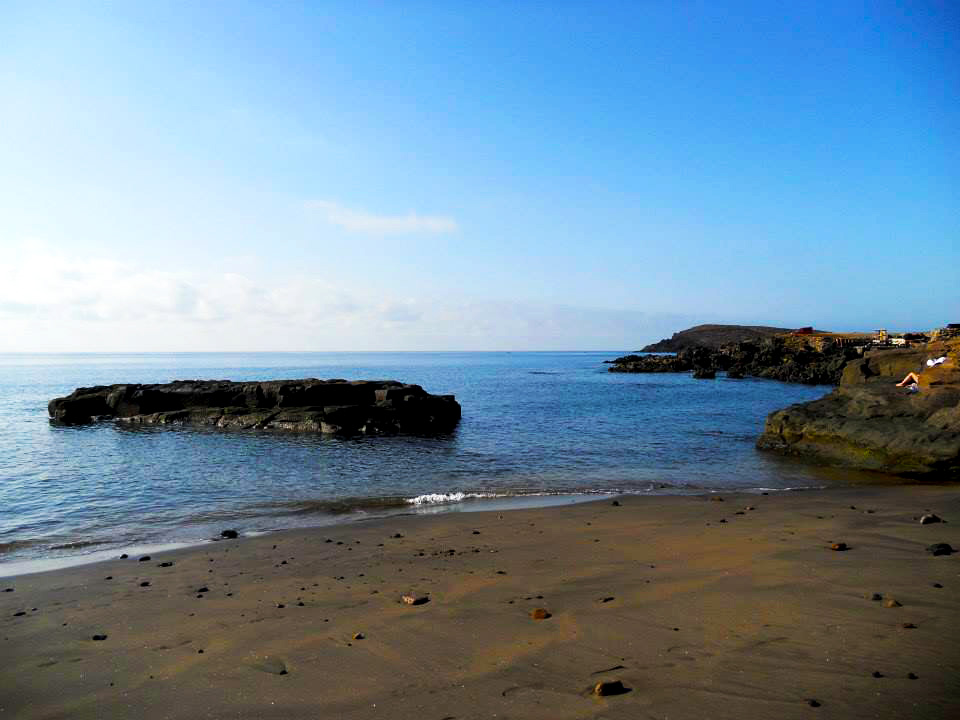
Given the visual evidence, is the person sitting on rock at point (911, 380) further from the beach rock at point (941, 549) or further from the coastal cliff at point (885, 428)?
the beach rock at point (941, 549)

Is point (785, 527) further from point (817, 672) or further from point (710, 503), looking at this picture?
point (817, 672)

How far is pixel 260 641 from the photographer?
237 inches

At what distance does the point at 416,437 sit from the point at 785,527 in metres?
19.2

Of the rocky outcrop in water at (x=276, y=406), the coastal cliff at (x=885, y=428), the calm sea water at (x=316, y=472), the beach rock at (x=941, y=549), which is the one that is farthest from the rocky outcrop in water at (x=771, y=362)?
the beach rock at (x=941, y=549)

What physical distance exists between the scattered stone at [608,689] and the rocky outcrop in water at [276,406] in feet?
82.2

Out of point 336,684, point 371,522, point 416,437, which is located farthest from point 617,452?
point 336,684

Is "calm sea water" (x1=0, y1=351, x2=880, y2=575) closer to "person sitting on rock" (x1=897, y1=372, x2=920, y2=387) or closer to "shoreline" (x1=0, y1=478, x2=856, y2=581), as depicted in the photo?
"shoreline" (x1=0, y1=478, x2=856, y2=581)

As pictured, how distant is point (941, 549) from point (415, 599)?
731 cm

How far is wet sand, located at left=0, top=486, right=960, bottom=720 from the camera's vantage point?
4.64m

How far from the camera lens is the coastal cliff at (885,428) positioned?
1619 cm

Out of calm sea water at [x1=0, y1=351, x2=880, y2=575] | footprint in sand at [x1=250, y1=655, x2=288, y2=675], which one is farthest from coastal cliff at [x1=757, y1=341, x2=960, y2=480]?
footprint in sand at [x1=250, y1=655, x2=288, y2=675]

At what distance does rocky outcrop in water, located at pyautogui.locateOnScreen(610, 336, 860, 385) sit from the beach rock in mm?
60372

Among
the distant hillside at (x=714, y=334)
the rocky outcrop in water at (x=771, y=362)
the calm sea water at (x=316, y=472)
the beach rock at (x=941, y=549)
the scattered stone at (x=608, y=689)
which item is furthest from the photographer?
the distant hillside at (x=714, y=334)

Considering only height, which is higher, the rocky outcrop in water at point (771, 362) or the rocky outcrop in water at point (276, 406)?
the rocky outcrop in water at point (771, 362)
